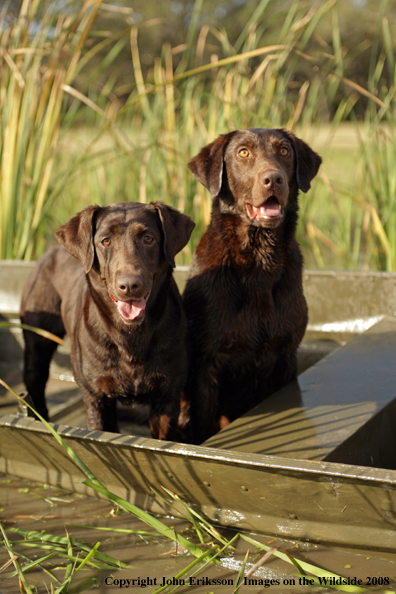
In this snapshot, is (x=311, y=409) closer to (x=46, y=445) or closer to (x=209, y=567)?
(x=209, y=567)

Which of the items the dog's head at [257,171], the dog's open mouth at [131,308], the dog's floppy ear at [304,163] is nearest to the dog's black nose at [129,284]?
the dog's open mouth at [131,308]

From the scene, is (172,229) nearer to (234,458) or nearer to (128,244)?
(128,244)

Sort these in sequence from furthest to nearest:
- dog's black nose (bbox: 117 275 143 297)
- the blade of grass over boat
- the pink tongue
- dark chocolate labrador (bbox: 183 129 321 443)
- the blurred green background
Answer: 1. the blurred green background
2. dark chocolate labrador (bbox: 183 129 321 443)
3. the pink tongue
4. dog's black nose (bbox: 117 275 143 297)
5. the blade of grass over boat

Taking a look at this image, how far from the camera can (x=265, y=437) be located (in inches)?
93.7

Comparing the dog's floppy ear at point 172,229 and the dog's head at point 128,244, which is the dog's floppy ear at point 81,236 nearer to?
the dog's head at point 128,244

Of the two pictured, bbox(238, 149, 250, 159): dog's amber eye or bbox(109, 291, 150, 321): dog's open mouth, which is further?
bbox(238, 149, 250, 159): dog's amber eye

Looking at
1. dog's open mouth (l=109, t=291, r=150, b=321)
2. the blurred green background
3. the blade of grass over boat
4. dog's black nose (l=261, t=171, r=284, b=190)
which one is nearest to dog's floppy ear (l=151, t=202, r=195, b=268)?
dog's open mouth (l=109, t=291, r=150, b=321)

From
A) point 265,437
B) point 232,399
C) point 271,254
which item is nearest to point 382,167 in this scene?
point 271,254

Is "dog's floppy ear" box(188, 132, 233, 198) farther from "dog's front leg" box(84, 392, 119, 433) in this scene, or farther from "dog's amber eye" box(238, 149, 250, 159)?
"dog's front leg" box(84, 392, 119, 433)

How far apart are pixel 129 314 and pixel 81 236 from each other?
0.41m

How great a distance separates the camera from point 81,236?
2455mm

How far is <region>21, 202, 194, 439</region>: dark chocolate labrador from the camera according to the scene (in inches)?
92.3

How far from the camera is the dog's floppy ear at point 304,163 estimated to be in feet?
9.09

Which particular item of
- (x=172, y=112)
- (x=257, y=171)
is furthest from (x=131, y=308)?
(x=172, y=112)
